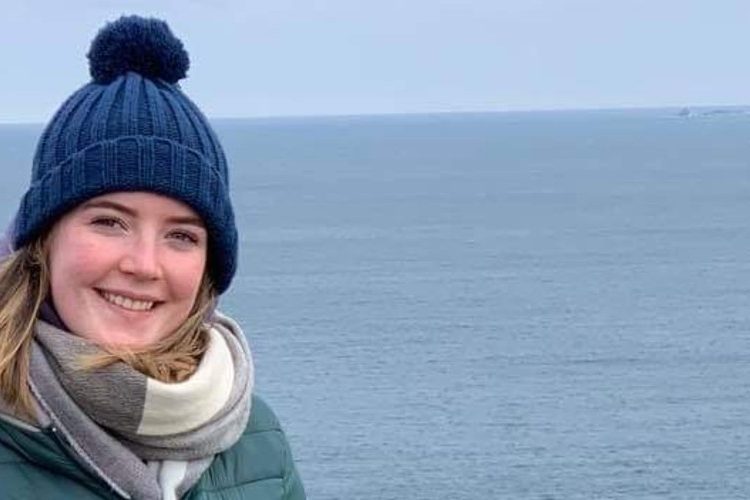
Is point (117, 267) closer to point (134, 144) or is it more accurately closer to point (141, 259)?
point (141, 259)

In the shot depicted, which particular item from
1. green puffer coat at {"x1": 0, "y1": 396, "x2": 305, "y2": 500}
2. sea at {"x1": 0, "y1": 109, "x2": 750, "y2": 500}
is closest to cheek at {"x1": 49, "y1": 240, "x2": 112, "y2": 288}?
green puffer coat at {"x1": 0, "y1": 396, "x2": 305, "y2": 500}

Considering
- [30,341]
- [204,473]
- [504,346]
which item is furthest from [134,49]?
[504,346]

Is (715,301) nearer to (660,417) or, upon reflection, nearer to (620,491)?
(660,417)

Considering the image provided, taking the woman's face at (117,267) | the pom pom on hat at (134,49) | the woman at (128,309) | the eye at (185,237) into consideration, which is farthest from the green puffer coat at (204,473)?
the pom pom on hat at (134,49)

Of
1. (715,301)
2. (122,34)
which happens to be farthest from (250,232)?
(122,34)

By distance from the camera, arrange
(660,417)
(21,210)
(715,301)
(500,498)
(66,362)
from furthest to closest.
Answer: (715,301), (660,417), (500,498), (21,210), (66,362)

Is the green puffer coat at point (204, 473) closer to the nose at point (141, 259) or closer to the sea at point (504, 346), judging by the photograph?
the nose at point (141, 259)
